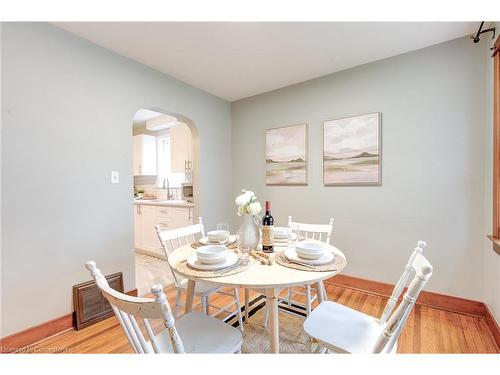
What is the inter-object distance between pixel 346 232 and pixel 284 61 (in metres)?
1.91

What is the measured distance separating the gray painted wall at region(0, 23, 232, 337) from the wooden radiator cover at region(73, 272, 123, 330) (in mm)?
69

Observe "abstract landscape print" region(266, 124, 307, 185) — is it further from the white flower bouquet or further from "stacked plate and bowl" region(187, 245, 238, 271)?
"stacked plate and bowl" region(187, 245, 238, 271)

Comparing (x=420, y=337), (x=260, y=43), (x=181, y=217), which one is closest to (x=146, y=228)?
(x=181, y=217)

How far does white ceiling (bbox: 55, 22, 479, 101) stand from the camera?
1.83 meters

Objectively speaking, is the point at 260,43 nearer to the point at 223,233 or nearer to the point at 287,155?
the point at 287,155

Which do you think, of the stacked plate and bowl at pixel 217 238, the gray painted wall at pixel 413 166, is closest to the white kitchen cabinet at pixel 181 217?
the gray painted wall at pixel 413 166

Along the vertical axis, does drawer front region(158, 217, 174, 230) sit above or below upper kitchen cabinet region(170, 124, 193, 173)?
below

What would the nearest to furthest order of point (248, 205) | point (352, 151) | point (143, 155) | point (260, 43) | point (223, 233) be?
point (248, 205) < point (223, 233) < point (260, 43) < point (352, 151) < point (143, 155)

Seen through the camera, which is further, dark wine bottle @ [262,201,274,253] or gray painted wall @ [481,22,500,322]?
gray painted wall @ [481,22,500,322]

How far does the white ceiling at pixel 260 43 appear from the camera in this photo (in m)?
1.83

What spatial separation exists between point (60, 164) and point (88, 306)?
46.3 inches

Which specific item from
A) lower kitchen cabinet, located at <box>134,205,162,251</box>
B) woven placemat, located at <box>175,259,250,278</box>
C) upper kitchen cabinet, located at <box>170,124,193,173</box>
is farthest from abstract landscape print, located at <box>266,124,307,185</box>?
lower kitchen cabinet, located at <box>134,205,162,251</box>

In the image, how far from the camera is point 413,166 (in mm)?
2217

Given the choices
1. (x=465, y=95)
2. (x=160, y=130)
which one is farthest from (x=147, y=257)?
(x=465, y=95)
